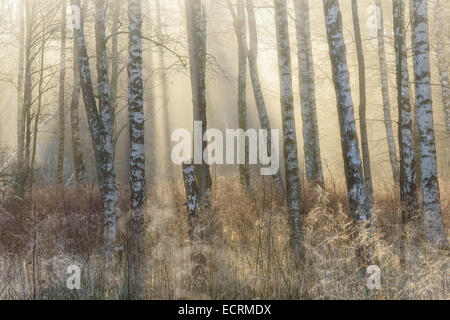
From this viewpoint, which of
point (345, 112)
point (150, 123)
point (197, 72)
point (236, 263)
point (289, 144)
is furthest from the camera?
point (150, 123)

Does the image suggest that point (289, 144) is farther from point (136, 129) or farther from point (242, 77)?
point (242, 77)

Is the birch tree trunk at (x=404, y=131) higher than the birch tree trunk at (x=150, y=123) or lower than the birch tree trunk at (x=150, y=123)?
lower

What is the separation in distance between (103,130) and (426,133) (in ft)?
17.8

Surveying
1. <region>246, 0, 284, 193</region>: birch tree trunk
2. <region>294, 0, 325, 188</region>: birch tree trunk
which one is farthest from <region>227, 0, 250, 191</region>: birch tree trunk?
<region>294, 0, 325, 188</region>: birch tree trunk

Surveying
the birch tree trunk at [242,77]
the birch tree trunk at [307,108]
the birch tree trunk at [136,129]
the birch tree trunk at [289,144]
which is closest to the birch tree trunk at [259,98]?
the birch tree trunk at [242,77]

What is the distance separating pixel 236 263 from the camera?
19.1 feet

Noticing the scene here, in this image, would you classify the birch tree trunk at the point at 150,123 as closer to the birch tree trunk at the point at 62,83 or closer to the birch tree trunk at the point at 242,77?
the birch tree trunk at the point at 62,83

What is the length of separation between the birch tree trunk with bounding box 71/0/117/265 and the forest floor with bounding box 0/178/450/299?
374 millimetres

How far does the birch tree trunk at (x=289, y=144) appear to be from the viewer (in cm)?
658

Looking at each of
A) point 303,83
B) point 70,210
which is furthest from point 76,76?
point 303,83

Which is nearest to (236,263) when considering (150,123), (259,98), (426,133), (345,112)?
(345,112)

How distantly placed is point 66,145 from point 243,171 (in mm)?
21258

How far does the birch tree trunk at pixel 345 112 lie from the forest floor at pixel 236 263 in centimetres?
38

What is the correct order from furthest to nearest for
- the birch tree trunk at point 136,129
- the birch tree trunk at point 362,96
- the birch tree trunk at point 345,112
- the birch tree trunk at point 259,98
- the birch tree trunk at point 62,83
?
1. the birch tree trunk at point 62,83
2. the birch tree trunk at point 259,98
3. the birch tree trunk at point 362,96
4. the birch tree trunk at point 136,129
5. the birch tree trunk at point 345,112
